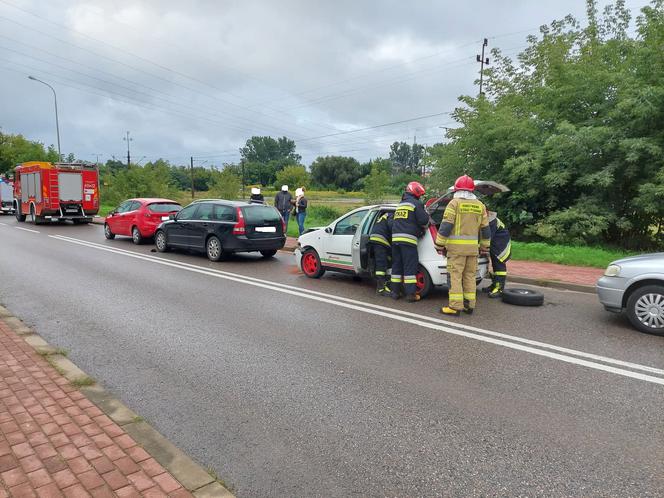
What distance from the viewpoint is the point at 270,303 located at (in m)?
7.57

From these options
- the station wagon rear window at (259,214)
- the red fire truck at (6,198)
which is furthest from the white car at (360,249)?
the red fire truck at (6,198)

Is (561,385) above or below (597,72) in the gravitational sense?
below

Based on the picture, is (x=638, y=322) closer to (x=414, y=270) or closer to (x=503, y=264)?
(x=503, y=264)

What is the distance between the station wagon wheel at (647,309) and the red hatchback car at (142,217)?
1332 cm

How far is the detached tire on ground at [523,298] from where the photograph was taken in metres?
7.31

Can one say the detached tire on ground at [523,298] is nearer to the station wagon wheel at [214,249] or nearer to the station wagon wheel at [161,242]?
the station wagon wheel at [214,249]

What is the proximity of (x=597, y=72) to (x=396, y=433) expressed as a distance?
1321 cm

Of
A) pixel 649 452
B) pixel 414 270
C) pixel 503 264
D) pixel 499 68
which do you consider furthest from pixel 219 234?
pixel 499 68

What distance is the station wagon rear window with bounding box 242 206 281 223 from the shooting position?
39.2ft

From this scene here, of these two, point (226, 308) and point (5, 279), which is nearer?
point (226, 308)

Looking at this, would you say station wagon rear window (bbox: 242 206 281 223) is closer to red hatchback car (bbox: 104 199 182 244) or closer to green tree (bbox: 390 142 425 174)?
red hatchback car (bbox: 104 199 182 244)

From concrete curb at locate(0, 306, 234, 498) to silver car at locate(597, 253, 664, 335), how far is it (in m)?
5.40

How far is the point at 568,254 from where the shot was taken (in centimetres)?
1144

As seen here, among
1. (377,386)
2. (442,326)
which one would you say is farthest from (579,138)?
(377,386)
